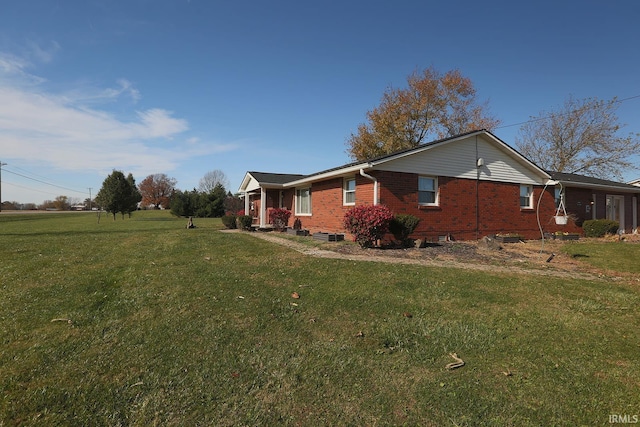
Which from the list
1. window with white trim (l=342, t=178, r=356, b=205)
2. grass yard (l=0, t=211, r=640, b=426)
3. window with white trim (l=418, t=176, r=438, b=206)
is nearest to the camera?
grass yard (l=0, t=211, r=640, b=426)

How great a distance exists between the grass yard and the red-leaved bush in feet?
12.1

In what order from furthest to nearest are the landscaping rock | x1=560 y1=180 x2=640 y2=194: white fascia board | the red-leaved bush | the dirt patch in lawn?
x1=560 y1=180 x2=640 y2=194: white fascia board, the landscaping rock, the red-leaved bush, the dirt patch in lawn

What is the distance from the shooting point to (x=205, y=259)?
26.3 ft

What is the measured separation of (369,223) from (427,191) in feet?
13.7

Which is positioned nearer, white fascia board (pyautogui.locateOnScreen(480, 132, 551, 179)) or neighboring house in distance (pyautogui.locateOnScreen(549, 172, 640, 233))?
white fascia board (pyautogui.locateOnScreen(480, 132, 551, 179))

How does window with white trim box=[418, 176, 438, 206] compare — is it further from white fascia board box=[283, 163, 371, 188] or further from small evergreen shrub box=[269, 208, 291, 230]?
small evergreen shrub box=[269, 208, 291, 230]

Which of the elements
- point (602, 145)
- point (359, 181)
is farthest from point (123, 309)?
point (602, 145)

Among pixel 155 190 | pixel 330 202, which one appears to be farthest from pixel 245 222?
pixel 155 190

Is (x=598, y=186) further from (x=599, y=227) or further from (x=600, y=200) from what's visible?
(x=599, y=227)

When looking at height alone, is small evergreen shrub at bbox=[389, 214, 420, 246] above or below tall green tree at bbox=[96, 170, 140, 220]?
below

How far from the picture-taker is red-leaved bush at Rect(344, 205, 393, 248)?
32.6 feet

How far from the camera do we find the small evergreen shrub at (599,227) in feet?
52.5

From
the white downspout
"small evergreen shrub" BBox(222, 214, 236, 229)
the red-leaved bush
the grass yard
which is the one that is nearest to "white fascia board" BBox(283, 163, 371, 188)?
the white downspout

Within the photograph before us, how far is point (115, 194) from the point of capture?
35938mm
